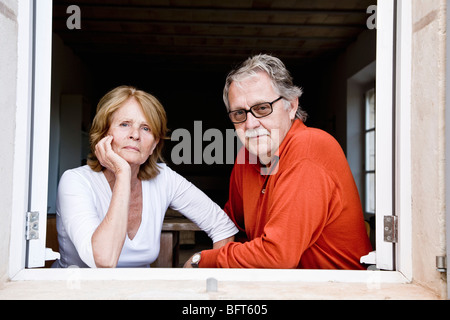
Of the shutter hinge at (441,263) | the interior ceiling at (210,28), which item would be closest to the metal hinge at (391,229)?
the shutter hinge at (441,263)

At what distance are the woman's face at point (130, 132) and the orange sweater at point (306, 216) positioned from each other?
63 cm

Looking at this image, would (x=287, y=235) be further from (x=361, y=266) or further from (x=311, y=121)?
(x=311, y=121)

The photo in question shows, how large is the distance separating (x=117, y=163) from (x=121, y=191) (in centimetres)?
17

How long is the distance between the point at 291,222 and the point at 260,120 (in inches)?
24.0

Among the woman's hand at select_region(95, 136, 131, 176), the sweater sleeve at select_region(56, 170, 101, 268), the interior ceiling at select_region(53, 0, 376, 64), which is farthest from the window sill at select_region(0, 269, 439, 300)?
the interior ceiling at select_region(53, 0, 376, 64)

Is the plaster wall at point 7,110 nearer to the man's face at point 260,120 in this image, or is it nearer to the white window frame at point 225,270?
the white window frame at point 225,270

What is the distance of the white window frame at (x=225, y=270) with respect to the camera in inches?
52.3

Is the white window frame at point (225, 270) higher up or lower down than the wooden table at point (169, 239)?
higher up

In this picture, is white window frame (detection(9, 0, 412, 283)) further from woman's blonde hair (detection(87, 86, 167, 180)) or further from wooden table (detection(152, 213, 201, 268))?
wooden table (detection(152, 213, 201, 268))


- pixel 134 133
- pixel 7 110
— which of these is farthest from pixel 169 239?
pixel 7 110

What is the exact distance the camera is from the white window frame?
4.36 feet

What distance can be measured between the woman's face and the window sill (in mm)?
835

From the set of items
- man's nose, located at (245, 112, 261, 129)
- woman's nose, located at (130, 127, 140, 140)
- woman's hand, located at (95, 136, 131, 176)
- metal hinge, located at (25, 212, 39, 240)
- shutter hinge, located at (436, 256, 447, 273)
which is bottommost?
shutter hinge, located at (436, 256, 447, 273)
